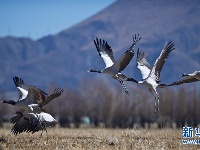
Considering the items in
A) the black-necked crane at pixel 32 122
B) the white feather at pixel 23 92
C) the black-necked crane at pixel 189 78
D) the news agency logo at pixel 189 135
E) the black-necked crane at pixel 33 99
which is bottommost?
the news agency logo at pixel 189 135

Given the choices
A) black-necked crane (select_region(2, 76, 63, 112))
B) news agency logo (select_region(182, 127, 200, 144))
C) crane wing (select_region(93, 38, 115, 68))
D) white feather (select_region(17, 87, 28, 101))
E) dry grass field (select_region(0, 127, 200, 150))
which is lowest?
dry grass field (select_region(0, 127, 200, 150))

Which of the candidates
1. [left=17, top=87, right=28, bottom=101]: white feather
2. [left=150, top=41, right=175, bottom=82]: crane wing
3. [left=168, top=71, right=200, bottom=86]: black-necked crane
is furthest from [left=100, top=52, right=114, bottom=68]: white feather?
[left=17, top=87, right=28, bottom=101]: white feather

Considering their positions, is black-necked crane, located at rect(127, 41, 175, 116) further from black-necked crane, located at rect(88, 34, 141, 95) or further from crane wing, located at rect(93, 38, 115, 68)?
crane wing, located at rect(93, 38, 115, 68)

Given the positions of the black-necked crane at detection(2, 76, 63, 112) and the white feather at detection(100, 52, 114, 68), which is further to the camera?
the white feather at detection(100, 52, 114, 68)

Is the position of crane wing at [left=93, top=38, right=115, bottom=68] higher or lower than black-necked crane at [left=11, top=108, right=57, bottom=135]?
higher

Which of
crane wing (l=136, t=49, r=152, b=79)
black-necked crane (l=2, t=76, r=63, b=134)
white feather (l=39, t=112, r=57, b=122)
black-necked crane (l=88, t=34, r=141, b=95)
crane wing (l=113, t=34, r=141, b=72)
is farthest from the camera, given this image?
crane wing (l=136, t=49, r=152, b=79)

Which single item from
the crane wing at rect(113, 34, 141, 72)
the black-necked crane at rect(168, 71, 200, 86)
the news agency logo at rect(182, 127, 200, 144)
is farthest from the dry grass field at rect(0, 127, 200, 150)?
the crane wing at rect(113, 34, 141, 72)

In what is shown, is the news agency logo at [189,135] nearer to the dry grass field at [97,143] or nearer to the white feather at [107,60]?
the dry grass field at [97,143]

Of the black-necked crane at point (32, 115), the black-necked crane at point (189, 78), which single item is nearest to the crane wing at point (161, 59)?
the black-necked crane at point (189, 78)

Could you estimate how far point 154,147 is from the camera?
1318cm

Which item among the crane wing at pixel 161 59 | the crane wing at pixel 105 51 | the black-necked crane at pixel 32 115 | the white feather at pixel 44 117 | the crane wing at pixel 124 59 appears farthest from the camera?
the crane wing at pixel 105 51

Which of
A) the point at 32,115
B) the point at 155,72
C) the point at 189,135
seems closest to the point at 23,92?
the point at 32,115

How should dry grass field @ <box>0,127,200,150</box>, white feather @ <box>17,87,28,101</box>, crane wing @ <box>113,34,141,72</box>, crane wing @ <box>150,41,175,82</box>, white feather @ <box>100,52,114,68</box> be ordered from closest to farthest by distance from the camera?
dry grass field @ <box>0,127,200,150</box> < white feather @ <box>17,87,28,101</box> < crane wing @ <box>150,41,175,82</box> < crane wing @ <box>113,34,141,72</box> < white feather @ <box>100,52,114,68</box>

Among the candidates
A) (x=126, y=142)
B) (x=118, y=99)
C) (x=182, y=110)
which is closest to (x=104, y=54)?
(x=126, y=142)
